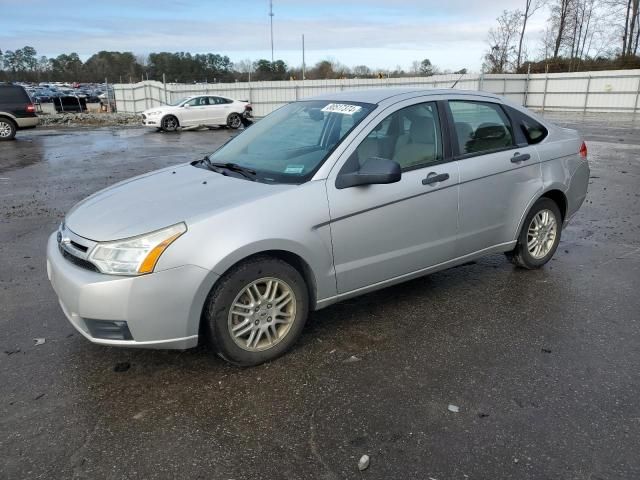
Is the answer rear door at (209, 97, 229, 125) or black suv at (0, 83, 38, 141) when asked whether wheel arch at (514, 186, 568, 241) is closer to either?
black suv at (0, 83, 38, 141)

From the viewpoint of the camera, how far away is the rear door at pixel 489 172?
14.0 feet

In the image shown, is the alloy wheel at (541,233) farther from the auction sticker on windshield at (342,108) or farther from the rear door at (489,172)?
the auction sticker on windshield at (342,108)

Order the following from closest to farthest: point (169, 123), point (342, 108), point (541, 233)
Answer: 1. point (342, 108)
2. point (541, 233)
3. point (169, 123)

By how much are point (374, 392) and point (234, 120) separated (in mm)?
22368

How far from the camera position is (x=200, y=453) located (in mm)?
2605

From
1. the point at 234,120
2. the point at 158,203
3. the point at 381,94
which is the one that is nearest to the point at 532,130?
the point at 381,94

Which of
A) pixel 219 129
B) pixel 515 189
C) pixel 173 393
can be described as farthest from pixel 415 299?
pixel 219 129

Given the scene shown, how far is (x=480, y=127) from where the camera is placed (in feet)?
14.8

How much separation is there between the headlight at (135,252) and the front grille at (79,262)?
51 mm

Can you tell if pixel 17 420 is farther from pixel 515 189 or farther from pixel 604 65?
pixel 604 65

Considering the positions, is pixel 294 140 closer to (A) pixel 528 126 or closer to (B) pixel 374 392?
(B) pixel 374 392

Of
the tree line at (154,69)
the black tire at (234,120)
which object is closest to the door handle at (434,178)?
the black tire at (234,120)

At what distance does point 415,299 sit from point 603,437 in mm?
1978

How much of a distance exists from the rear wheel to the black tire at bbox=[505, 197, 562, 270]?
66.1 feet
